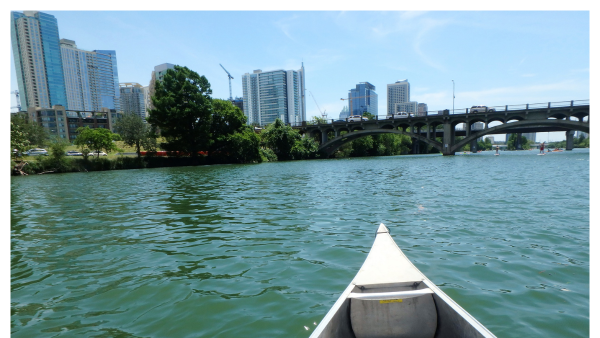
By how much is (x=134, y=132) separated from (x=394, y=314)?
6039 cm

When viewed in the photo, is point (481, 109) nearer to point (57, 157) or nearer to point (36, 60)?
point (57, 157)

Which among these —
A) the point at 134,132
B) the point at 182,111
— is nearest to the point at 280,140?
the point at 182,111

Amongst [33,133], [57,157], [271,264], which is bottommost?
[271,264]

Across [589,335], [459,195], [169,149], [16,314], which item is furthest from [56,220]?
[169,149]

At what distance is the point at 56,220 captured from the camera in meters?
11.6

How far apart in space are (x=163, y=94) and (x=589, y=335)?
2378 inches

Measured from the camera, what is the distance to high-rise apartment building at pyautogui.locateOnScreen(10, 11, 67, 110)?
178m

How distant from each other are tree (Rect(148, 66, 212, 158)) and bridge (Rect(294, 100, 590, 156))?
36621 mm

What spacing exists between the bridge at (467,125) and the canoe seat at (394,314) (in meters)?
71.3

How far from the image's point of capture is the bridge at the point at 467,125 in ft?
189

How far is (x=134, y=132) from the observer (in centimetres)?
5441

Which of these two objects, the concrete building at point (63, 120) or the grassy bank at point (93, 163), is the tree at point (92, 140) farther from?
the concrete building at point (63, 120)

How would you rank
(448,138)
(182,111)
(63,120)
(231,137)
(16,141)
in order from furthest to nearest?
(63,120) → (448,138) → (231,137) → (182,111) → (16,141)

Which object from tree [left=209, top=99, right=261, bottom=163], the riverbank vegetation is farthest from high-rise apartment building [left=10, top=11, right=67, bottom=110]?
tree [left=209, top=99, right=261, bottom=163]
